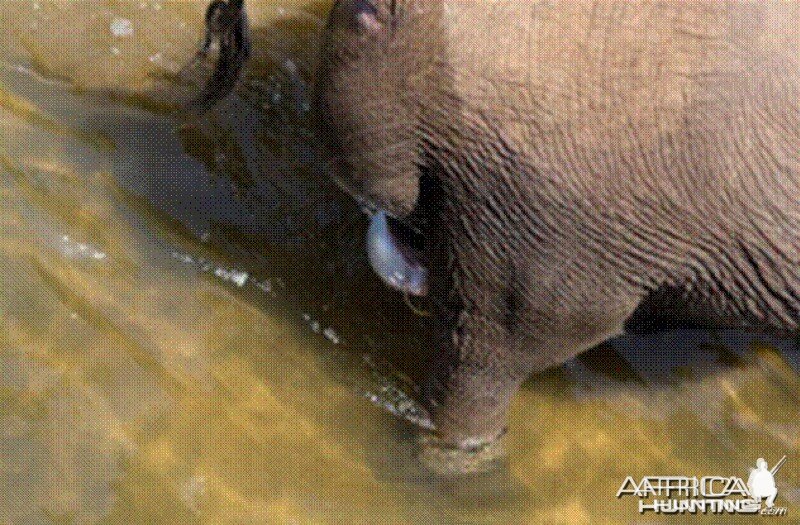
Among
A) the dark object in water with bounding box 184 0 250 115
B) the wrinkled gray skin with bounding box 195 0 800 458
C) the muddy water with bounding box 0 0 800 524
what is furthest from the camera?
the muddy water with bounding box 0 0 800 524

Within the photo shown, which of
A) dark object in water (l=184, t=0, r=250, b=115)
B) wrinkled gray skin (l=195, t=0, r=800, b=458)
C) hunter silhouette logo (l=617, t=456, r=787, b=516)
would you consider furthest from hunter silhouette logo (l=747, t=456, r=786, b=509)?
dark object in water (l=184, t=0, r=250, b=115)

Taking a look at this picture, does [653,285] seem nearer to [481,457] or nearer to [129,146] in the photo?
[481,457]

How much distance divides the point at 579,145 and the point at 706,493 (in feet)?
4.06

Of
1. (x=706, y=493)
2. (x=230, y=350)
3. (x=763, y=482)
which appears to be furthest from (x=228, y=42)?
(x=763, y=482)

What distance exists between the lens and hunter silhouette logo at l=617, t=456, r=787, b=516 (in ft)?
8.32

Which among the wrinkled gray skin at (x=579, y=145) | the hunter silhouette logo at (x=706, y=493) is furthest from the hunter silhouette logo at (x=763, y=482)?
the wrinkled gray skin at (x=579, y=145)

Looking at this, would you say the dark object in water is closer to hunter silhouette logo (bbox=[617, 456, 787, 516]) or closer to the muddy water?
the muddy water

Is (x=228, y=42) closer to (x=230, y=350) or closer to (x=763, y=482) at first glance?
(x=230, y=350)

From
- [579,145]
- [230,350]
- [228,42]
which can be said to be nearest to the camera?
[579,145]

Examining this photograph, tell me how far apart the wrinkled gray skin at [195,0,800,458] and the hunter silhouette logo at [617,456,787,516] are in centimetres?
70

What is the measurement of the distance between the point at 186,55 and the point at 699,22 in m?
1.65

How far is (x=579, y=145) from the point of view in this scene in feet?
5.87

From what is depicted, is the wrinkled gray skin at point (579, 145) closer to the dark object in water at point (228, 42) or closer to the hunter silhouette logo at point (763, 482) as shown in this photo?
the dark object in water at point (228, 42)

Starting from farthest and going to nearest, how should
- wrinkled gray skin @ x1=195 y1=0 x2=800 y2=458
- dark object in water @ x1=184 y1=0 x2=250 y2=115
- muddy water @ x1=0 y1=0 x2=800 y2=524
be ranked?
1. muddy water @ x1=0 y1=0 x2=800 y2=524
2. dark object in water @ x1=184 y1=0 x2=250 y2=115
3. wrinkled gray skin @ x1=195 y1=0 x2=800 y2=458
